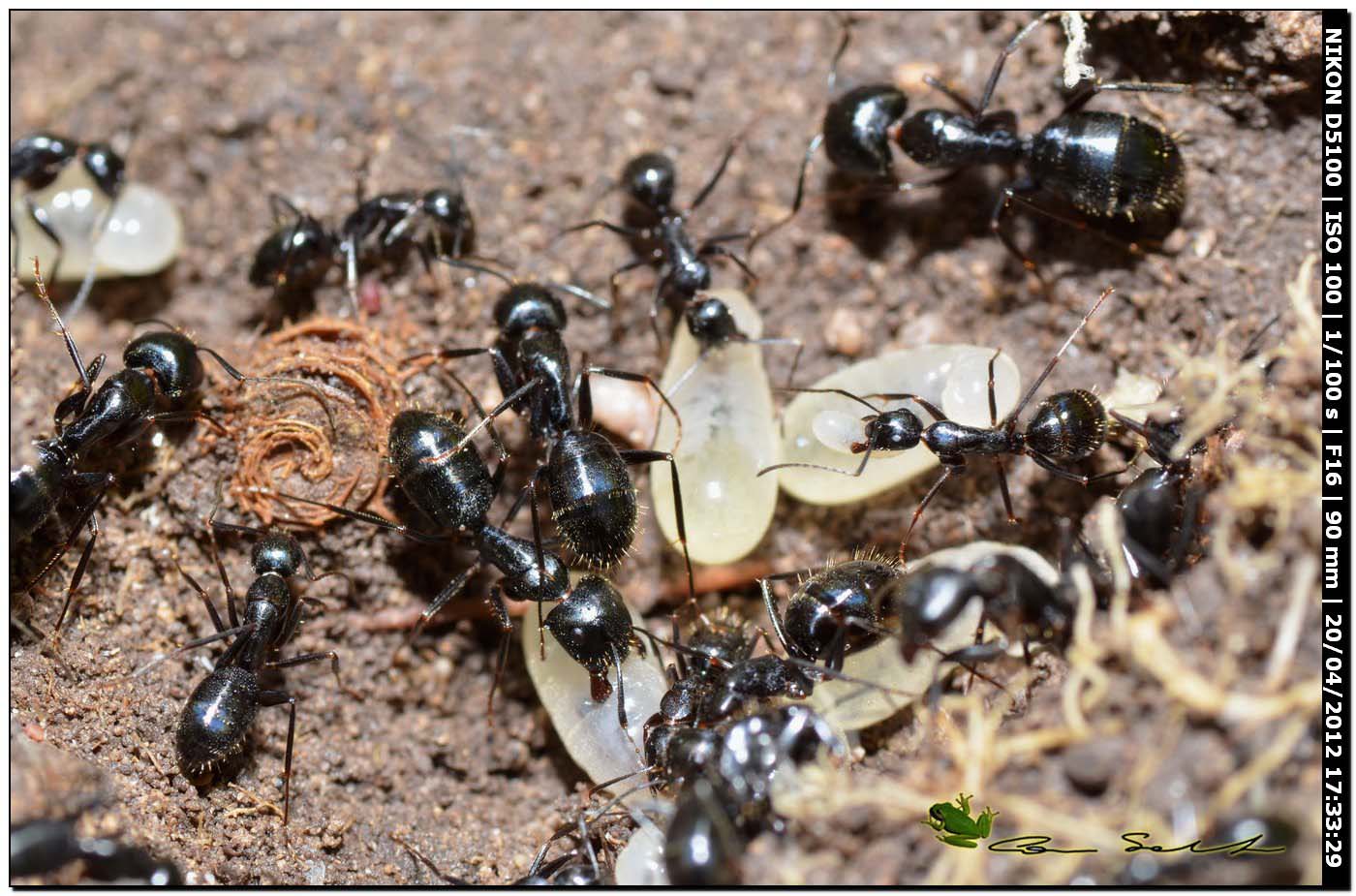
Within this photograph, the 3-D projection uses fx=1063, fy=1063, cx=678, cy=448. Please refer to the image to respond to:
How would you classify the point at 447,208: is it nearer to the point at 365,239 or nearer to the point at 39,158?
the point at 365,239

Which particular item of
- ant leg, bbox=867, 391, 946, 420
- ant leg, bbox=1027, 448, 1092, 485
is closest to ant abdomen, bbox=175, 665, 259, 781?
ant leg, bbox=867, 391, 946, 420

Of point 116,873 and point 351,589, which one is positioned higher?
point 351,589

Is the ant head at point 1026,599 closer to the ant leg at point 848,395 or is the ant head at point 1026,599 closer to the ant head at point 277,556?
the ant leg at point 848,395

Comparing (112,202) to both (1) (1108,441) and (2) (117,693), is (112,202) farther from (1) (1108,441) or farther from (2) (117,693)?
(1) (1108,441)

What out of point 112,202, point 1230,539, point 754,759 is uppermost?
point 112,202

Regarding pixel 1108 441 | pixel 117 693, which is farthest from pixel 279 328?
pixel 1108 441

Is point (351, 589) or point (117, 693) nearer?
point (117, 693)

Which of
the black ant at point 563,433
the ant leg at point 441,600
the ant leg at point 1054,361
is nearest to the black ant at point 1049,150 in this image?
the ant leg at point 1054,361

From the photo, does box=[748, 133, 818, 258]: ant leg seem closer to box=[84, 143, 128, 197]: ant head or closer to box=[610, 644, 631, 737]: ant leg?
box=[610, 644, 631, 737]: ant leg
